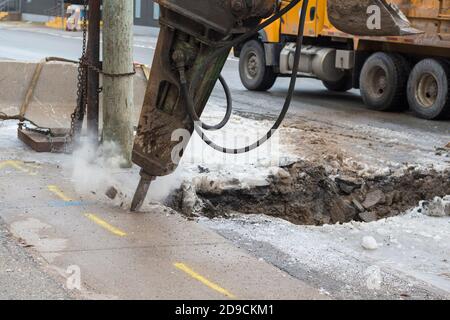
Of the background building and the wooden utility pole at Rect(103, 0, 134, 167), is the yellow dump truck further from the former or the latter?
A: the background building

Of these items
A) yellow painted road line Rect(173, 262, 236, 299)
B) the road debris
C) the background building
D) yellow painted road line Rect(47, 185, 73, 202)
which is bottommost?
the road debris

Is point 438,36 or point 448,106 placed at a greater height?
point 438,36

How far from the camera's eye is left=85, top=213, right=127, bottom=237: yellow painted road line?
252 inches

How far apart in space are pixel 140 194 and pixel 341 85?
38.0 ft

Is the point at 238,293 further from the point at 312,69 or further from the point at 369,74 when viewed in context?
the point at 312,69

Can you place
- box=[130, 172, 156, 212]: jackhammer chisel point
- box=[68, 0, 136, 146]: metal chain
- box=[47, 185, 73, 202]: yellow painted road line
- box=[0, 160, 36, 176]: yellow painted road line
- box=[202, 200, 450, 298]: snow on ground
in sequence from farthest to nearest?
box=[68, 0, 136, 146]: metal chain, box=[0, 160, 36, 176]: yellow painted road line, box=[47, 185, 73, 202]: yellow painted road line, box=[130, 172, 156, 212]: jackhammer chisel point, box=[202, 200, 450, 298]: snow on ground

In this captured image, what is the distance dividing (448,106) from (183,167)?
6.53 meters

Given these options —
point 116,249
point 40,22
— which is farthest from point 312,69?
point 40,22

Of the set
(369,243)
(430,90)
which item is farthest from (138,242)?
(430,90)

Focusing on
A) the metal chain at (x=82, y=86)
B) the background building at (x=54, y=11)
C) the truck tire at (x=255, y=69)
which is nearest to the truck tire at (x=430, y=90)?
the truck tire at (x=255, y=69)

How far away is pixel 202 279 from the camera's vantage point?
5.43 metres

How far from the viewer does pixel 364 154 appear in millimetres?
10484

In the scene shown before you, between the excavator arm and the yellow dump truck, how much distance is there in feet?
19.4

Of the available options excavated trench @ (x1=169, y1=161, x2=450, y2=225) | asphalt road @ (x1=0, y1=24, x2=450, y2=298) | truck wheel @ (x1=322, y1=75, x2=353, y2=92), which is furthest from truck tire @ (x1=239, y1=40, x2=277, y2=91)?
excavated trench @ (x1=169, y1=161, x2=450, y2=225)
